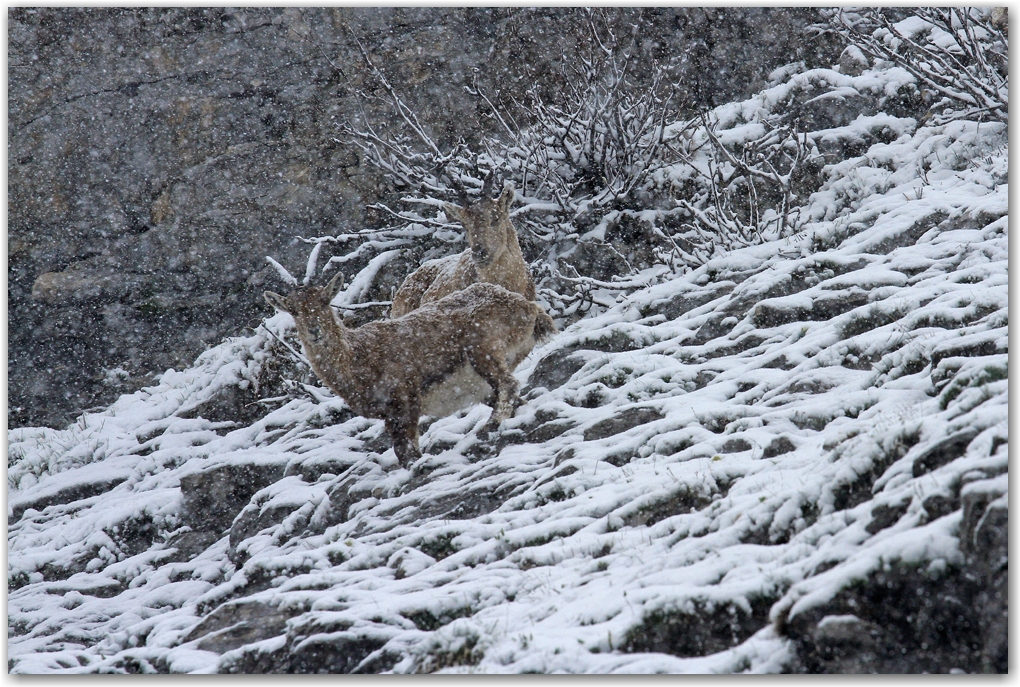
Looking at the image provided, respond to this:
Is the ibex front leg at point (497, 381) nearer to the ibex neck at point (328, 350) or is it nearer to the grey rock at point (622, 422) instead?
the grey rock at point (622, 422)

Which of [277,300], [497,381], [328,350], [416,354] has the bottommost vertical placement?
[497,381]

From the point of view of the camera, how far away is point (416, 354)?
6.24 meters

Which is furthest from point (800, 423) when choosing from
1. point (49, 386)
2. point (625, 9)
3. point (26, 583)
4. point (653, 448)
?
point (49, 386)

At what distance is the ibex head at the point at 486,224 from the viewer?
7.55 meters

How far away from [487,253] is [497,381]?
1630 mm

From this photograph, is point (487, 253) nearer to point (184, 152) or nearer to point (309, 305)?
point (309, 305)

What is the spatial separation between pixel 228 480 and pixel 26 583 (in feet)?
5.34

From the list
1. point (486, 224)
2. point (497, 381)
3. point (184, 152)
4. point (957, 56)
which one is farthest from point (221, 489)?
point (957, 56)

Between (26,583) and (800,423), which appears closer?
(800,423)

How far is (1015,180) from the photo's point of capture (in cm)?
539

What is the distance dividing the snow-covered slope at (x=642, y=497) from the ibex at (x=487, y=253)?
2.64 feet

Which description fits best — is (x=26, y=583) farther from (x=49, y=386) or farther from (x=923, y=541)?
(x=923, y=541)

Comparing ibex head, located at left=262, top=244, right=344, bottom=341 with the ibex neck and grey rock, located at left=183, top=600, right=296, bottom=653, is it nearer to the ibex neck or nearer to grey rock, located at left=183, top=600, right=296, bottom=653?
the ibex neck

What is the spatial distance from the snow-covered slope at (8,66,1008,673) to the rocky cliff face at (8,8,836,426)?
7.31 feet
